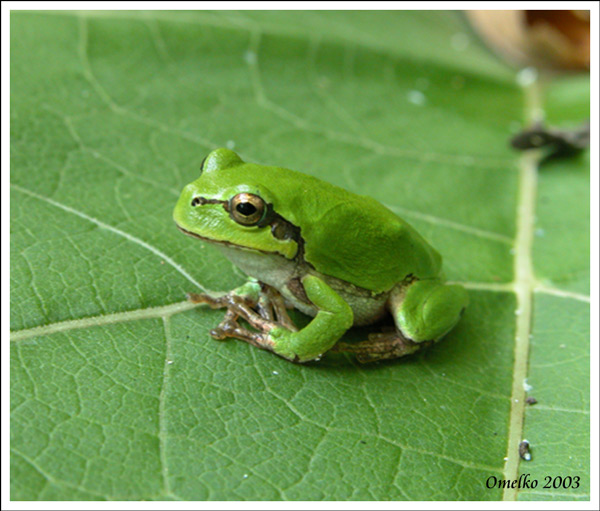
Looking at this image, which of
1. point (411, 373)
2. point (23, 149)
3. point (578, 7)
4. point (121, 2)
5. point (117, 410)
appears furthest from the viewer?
point (578, 7)

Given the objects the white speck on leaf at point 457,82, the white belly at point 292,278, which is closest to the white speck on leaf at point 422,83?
the white speck on leaf at point 457,82

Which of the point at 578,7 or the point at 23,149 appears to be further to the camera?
the point at 578,7

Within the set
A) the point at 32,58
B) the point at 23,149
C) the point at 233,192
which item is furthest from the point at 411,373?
the point at 32,58

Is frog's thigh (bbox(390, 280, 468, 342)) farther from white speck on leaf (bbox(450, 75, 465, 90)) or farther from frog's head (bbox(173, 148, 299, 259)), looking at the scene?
white speck on leaf (bbox(450, 75, 465, 90))

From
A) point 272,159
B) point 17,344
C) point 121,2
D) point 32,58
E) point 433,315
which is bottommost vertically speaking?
point 17,344

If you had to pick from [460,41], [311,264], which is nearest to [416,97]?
[460,41]

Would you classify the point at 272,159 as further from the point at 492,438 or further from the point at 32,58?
the point at 492,438
